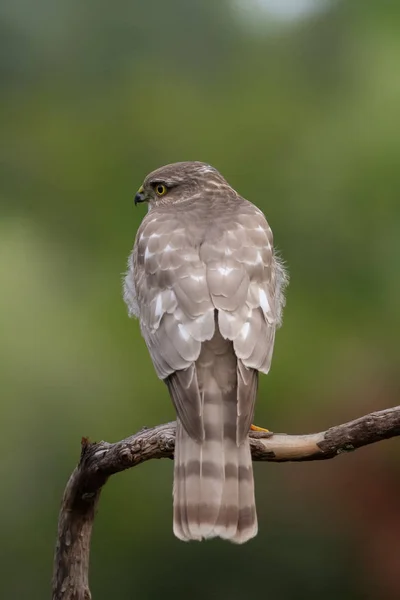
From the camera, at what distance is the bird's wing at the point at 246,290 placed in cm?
212

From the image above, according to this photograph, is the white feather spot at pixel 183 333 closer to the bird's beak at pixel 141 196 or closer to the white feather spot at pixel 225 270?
the white feather spot at pixel 225 270

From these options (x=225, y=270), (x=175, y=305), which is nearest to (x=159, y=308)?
(x=175, y=305)

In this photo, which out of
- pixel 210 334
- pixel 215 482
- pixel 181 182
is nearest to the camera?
pixel 215 482

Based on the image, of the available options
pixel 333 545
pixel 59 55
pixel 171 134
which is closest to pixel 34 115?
pixel 59 55

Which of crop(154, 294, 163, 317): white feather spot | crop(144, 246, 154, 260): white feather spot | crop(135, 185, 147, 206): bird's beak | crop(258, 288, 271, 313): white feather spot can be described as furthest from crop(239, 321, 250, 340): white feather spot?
crop(135, 185, 147, 206): bird's beak

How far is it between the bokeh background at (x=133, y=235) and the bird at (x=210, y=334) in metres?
1.02

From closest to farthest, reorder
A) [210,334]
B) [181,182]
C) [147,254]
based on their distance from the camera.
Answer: [210,334]
[147,254]
[181,182]

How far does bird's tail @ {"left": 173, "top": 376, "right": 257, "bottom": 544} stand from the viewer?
2.01 meters

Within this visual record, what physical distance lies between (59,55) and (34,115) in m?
0.28

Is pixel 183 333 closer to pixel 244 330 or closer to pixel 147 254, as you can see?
pixel 244 330

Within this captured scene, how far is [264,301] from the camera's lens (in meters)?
2.32

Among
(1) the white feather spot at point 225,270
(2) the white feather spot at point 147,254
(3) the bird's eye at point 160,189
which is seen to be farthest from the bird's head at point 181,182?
(1) the white feather spot at point 225,270

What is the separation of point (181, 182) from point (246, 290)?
2.30 feet

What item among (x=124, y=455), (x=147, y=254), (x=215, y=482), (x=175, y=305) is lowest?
(x=215, y=482)
